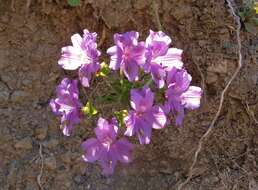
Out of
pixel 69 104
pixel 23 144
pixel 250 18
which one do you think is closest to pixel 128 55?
pixel 69 104

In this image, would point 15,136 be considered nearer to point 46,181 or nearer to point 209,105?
point 46,181

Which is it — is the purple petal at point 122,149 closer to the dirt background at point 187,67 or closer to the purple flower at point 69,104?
the purple flower at point 69,104

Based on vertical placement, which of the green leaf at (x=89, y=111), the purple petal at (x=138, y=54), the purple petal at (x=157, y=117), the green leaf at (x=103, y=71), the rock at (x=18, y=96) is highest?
the purple petal at (x=138, y=54)

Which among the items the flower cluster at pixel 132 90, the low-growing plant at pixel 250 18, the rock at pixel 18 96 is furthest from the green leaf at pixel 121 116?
the low-growing plant at pixel 250 18

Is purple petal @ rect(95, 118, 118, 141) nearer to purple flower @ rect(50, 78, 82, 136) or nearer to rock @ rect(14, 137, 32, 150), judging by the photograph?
purple flower @ rect(50, 78, 82, 136)

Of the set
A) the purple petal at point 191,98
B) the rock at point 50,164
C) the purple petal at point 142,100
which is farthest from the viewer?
the rock at point 50,164

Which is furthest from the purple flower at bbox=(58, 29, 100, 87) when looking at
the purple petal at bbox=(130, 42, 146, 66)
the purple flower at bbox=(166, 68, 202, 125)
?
the purple flower at bbox=(166, 68, 202, 125)

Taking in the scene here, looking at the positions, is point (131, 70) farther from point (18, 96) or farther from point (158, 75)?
point (18, 96)
